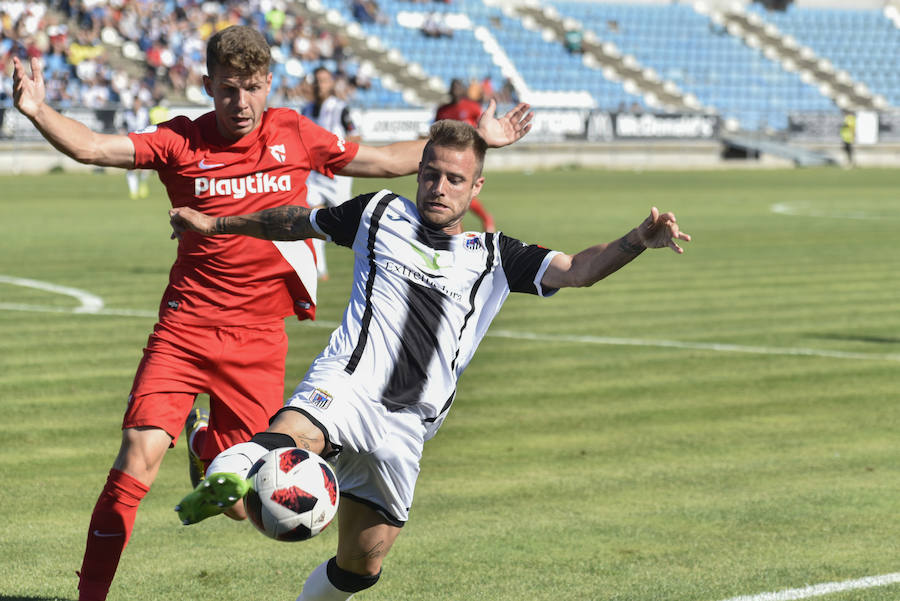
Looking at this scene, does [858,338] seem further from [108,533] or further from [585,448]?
[108,533]

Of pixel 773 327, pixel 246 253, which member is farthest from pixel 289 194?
pixel 773 327

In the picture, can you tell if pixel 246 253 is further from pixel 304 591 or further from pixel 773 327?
pixel 773 327

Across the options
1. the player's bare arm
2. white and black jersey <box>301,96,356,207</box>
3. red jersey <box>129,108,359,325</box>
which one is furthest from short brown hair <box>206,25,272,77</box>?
white and black jersey <box>301,96,356,207</box>

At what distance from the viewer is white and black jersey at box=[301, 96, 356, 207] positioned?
16.6m

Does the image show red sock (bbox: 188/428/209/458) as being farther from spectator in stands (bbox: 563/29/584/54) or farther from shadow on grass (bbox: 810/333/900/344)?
spectator in stands (bbox: 563/29/584/54)

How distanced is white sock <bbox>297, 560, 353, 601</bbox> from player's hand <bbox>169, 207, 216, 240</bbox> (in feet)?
4.75

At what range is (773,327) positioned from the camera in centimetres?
1423

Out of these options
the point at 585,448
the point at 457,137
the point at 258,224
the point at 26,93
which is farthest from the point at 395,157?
the point at 585,448

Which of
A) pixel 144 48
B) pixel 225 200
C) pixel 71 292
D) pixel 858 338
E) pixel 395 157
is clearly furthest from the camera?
pixel 144 48

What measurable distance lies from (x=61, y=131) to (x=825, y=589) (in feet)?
12.8

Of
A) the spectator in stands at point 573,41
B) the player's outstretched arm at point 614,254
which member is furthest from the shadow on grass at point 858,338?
the spectator in stands at point 573,41

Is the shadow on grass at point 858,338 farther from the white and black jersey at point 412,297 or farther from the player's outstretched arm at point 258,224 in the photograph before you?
the player's outstretched arm at point 258,224

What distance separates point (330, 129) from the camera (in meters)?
16.7

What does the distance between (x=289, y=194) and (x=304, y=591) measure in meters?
1.95
